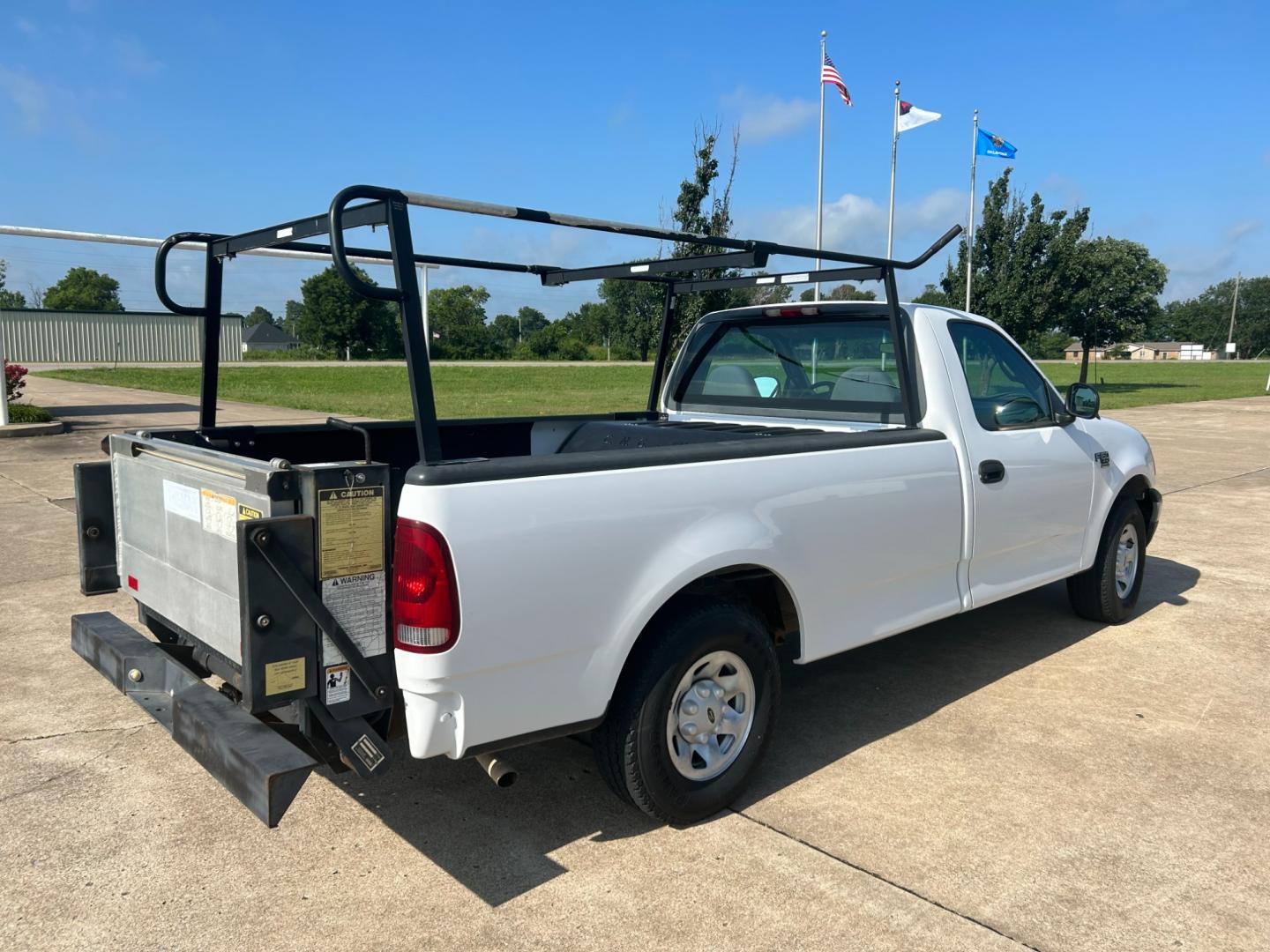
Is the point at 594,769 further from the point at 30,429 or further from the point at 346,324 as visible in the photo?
the point at 346,324

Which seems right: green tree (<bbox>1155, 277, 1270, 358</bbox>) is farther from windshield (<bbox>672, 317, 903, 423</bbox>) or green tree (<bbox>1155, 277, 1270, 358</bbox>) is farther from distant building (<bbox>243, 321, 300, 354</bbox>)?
windshield (<bbox>672, 317, 903, 423</bbox>)

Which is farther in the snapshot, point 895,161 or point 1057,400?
point 895,161

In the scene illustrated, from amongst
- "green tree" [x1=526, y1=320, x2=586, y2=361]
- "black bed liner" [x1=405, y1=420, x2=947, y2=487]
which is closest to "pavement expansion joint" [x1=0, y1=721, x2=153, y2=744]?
"black bed liner" [x1=405, y1=420, x2=947, y2=487]

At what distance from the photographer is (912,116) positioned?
2823 cm

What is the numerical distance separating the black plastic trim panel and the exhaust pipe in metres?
0.84

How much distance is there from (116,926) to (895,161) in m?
29.4

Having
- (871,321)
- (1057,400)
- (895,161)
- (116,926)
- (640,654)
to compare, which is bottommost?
(116,926)

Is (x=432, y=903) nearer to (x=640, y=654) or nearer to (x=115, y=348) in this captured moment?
(x=640, y=654)

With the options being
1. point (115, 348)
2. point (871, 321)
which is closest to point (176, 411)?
point (871, 321)

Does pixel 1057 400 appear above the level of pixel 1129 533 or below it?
above

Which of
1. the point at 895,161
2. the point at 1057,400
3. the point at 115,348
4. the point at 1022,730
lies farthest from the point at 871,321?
the point at 115,348

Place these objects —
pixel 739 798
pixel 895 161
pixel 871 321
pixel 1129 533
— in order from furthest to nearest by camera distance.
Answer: pixel 895 161
pixel 1129 533
pixel 871 321
pixel 739 798

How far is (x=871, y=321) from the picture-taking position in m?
4.77

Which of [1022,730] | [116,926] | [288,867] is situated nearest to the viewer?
[116,926]
